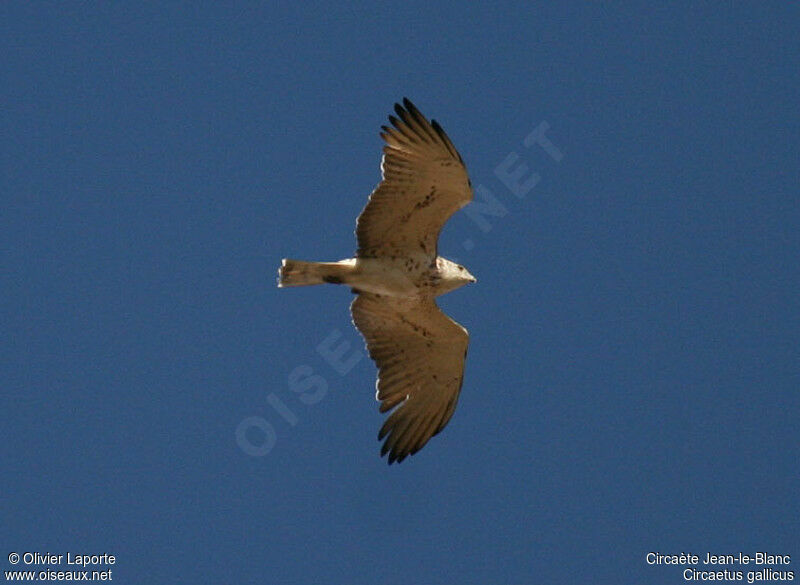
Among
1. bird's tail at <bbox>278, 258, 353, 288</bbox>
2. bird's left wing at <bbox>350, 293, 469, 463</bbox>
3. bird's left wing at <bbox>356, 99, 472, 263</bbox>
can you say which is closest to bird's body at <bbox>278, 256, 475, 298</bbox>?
bird's tail at <bbox>278, 258, 353, 288</bbox>

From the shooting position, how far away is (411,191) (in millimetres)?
13516

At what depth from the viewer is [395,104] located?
13266 mm

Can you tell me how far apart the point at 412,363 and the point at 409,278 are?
1269mm

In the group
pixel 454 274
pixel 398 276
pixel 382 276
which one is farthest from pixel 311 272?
pixel 454 274

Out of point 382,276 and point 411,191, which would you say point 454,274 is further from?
point 411,191

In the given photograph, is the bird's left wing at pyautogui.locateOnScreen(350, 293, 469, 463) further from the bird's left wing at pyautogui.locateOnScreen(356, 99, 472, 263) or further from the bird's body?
the bird's left wing at pyautogui.locateOnScreen(356, 99, 472, 263)

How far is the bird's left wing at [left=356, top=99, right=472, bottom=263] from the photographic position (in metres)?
13.3

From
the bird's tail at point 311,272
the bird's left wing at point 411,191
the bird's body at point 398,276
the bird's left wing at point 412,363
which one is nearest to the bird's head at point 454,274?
the bird's body at point 398,276

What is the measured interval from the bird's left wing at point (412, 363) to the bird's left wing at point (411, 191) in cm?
84

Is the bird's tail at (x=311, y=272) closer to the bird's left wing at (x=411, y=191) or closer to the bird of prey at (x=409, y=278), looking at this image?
the bird of prey at (x=409, y=278)

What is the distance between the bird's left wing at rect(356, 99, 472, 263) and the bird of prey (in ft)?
0.04

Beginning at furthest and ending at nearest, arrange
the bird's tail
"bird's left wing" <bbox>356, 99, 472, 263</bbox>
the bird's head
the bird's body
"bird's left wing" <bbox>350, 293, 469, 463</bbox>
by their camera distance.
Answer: "bird's left wing" <bbox>350, 293, 469, 463</bbox> → the bird's head → the bird's body → the bird's tail → "bird's left wing" <bbox>356, 99, 472, 263</bbox>

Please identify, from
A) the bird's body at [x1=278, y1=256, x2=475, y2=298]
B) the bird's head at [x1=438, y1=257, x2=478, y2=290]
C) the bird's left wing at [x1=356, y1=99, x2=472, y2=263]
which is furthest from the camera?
the bird's head at [x1=438, y1=257, x2=478, y2=290]

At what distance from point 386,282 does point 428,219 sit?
0.90m
